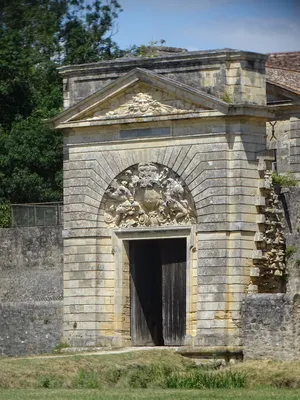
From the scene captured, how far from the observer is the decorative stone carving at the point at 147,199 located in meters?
31.7

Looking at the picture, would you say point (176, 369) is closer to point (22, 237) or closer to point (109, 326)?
point (109, 326)

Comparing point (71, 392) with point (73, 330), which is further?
point (73, 330)

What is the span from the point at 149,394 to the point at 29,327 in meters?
11.6

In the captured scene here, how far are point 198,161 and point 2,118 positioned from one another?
56.4 ft

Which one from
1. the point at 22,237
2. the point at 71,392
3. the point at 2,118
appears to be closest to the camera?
the point at 71,392

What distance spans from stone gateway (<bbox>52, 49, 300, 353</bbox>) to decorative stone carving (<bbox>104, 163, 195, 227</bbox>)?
0.9 inches

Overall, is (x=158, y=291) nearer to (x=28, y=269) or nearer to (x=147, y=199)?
(x=147, y=199)

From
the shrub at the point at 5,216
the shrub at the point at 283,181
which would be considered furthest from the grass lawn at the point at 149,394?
the shrub at the point at 5,216

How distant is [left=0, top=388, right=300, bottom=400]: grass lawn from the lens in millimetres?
22359

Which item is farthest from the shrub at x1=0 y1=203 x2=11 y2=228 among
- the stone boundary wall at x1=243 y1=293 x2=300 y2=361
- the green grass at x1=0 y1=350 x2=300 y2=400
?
the stone boundary wall at x1=243 y1=293 x2=300 y2=361

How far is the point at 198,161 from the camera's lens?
103ft

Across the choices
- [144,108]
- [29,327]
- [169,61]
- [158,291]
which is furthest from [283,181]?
[29,327]

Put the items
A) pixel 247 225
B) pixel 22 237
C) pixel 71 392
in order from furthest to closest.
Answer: pixel 22 237
pixel 247 225
pixel 71 392

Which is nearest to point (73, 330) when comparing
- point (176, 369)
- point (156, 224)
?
point (156, 224)
